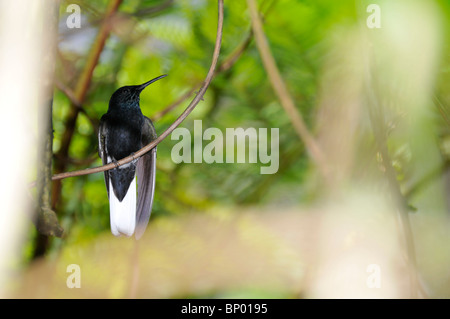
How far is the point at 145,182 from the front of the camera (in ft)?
2.41

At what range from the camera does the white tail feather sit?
722mm

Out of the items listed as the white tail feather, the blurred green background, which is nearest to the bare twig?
the blurred green background

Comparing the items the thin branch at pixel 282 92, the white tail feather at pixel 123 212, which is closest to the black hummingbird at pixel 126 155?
the white tail feather at pixel 123 212

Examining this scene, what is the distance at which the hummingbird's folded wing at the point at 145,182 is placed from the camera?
729 millimetres

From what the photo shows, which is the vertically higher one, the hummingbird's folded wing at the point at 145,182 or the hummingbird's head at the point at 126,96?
the hummingbird's head at the point at 126,96

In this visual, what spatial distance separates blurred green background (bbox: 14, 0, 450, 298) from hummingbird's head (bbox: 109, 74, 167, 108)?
0.02 meters

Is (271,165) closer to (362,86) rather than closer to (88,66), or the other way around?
(362,86)

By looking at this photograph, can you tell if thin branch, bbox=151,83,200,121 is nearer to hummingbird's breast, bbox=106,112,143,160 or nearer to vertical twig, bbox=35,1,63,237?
hummingbird's breast, bbox=106,112,143,160

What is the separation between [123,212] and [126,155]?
0.33ft

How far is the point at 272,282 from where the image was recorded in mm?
750

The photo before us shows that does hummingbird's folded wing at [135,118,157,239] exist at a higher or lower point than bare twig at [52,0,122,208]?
lower

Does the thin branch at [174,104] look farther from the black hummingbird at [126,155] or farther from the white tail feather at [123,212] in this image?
the white tail feather at [123,212]
